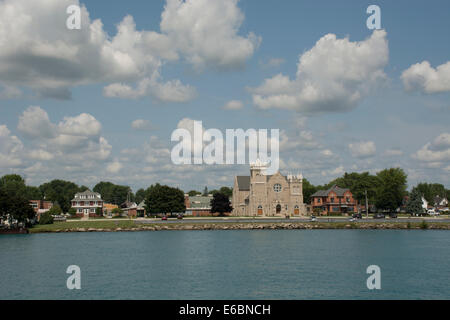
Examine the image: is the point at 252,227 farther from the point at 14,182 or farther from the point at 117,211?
the point at 14,182

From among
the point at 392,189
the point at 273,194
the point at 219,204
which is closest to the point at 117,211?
the point at 219,204

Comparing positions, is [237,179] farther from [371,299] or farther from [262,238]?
[371,299]

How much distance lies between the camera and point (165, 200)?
114625 millimetres

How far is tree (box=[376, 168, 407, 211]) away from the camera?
399 feet

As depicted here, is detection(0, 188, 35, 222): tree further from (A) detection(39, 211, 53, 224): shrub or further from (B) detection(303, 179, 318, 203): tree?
(B) detection(303, 179, 318, 203): tree

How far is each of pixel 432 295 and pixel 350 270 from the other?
963 centimetres

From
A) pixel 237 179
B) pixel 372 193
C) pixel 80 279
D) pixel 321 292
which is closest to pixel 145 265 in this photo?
pixel 80 279

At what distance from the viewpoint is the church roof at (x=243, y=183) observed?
5177 inches

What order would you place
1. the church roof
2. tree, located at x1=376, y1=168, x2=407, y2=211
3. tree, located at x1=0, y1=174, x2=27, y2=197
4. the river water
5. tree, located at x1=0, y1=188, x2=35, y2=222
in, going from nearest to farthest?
the river water
tree, located at x1=0, y1=188, x2=35, y2=222
tree, located at x1=376, y1=168, x2=407, y2=211
the church roof
tree, located at x1=0, y1=174, x2=27, y2=197

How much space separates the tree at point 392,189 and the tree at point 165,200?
2267 inches

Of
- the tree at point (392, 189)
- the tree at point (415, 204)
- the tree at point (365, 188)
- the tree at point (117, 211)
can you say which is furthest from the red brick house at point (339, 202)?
the tree at point (117, 211)

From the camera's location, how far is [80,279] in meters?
36.9

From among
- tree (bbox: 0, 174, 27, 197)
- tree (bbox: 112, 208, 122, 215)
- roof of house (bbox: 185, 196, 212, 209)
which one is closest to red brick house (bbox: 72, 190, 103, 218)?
tree (bbox: 112, 208, 122, 215)

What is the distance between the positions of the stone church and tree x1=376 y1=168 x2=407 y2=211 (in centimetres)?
2278
